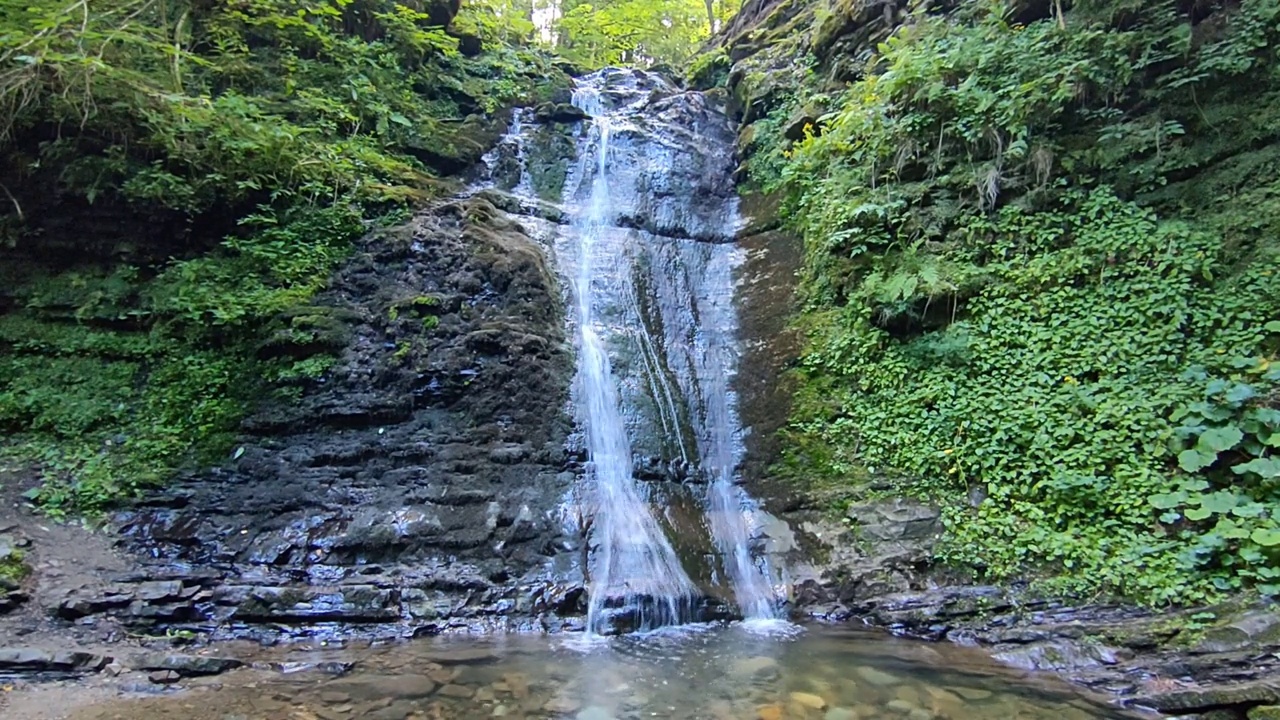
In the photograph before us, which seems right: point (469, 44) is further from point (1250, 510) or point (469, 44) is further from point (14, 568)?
point (1250, 510)

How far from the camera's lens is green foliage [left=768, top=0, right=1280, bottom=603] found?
5211 millimetres

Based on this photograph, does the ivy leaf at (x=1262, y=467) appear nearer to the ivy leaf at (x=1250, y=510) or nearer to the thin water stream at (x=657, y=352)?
the ivy leaf at (x=1250, y=510)

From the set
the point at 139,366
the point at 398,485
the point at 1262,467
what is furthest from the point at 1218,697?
the point at 139,366

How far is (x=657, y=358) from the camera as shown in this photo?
357 inches

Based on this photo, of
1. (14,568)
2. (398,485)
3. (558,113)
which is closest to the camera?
(14,568)

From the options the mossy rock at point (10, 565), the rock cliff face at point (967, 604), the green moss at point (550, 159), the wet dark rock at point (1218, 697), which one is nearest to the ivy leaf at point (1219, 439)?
the rock cliff face at point (967, 604)

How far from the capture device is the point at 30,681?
13.1 feet

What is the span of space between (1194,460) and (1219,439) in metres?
0.24

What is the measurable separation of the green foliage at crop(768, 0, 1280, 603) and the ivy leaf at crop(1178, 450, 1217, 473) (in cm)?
2

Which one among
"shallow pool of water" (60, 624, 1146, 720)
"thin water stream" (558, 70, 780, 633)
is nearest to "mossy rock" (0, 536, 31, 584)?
"shallow pool of water" (60, 624, 1146, 720)

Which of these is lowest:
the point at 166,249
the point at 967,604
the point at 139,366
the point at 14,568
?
the point at 967,604

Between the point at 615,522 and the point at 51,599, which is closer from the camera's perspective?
the point at 51,599

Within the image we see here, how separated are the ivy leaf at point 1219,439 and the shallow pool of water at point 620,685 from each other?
2.39 m

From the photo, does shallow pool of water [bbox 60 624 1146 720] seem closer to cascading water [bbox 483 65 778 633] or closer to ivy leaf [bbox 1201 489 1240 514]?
cascading water [bbox 483 65 778 633]
